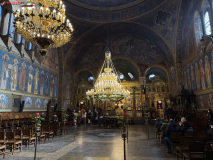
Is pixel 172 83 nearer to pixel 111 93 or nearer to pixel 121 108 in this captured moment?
pixel 121 108

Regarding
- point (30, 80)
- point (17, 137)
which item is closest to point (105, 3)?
point (30, 80)

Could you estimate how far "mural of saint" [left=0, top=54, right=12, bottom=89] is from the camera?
10.1m

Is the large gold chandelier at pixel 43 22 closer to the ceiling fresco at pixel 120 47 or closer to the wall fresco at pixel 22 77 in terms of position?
the wall fresco at pixel 22 77

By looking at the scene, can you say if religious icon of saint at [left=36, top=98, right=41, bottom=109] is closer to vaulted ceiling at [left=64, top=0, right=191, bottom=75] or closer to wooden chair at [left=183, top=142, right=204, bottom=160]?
vaulted ceiling at [left=64, top=0, right=191, bottom=75]

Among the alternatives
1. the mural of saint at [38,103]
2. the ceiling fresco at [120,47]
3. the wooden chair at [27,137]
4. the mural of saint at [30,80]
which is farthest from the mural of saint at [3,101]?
the ceiling fresco at [120,47]

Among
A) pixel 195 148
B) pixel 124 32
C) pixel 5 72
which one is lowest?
pixel 195 148

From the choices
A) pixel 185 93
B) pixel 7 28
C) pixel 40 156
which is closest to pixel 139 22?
pixel 185 93

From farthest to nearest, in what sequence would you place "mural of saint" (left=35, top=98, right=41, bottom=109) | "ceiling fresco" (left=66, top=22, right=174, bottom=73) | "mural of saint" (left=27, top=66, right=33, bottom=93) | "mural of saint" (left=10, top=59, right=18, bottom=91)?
"ceiling fresco" (left=66, top=22, right=174, bottom=73)
"mural of saint" (left=35, top=98, right=41, bottom=109)
"mural of saint" (left=27, top=66, right=33, bottom=93)
"mural of saint" (left=10, top=59, right=18, bottom=91)

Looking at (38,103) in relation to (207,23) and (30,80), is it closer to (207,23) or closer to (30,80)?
(30,80)

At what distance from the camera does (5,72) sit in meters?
10.4

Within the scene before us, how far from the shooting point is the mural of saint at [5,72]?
10117mm

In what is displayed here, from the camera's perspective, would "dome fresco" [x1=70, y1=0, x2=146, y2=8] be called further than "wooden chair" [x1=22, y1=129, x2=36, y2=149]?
Yes

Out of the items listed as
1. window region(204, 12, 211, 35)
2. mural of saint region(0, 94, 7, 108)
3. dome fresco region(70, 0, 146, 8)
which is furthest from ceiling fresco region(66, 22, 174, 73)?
mural of saint region(0, 94, 7, 108)

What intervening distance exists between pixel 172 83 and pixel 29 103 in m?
14.5
